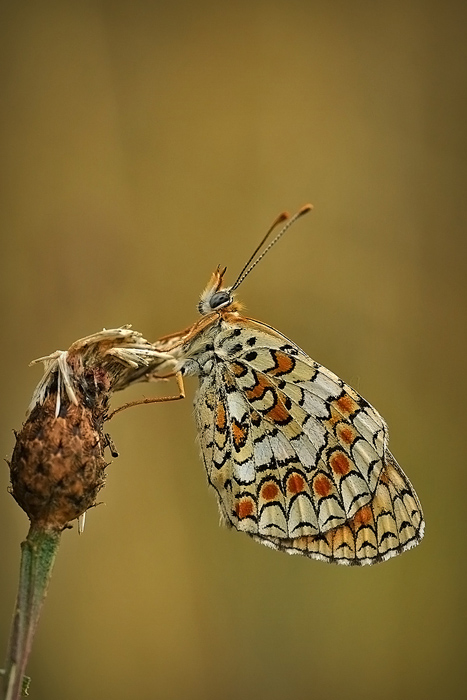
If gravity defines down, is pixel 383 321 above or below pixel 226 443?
above

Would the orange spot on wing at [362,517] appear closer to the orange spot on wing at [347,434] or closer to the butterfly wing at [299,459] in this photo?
the butterfly wing at [299,459]

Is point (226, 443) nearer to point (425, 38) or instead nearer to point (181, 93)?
point (181, 93)

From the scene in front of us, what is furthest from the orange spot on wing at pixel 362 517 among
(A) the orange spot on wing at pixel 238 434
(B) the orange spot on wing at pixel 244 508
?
(A) the orange spot on wing at pixel 238 434

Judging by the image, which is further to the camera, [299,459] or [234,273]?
[234,273]

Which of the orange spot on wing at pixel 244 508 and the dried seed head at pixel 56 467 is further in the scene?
the orange spot on wing at pixel 244 508

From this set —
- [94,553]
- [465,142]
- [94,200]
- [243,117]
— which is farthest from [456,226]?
[94,553]

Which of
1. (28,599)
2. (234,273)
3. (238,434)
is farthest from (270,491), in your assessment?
(234,273)

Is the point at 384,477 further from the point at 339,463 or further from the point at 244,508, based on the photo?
the point at 244,508
